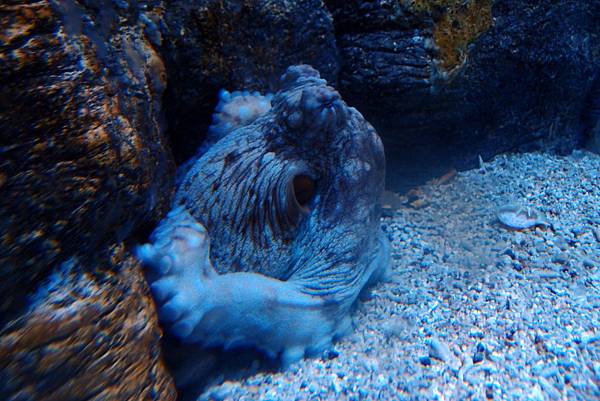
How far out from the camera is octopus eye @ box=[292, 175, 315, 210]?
8.68 feet

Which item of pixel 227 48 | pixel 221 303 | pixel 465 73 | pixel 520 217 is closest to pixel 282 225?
pixel 221 303

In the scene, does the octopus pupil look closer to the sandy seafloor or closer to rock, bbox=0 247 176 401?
the sandy seafloor

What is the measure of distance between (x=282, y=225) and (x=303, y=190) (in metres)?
0.26

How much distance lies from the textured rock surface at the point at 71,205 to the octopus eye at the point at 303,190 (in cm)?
99

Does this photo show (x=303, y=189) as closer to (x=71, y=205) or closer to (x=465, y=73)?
(x=71, y=205)

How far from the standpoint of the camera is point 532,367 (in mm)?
2076

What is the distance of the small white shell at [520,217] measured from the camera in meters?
3.48

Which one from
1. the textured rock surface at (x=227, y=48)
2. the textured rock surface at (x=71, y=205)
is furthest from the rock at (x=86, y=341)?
the textured rock surface at (x=227, y=48)

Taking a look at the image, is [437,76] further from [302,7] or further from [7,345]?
[7,345]

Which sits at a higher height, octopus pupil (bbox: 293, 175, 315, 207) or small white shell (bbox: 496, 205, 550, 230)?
octopus pupil (bbox: 293, 175, 315, 207)

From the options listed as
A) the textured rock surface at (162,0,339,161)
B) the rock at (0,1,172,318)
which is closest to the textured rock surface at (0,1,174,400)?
the rock at (0,1,172,318)

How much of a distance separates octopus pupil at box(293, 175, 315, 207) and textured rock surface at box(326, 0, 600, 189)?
50.8 inches

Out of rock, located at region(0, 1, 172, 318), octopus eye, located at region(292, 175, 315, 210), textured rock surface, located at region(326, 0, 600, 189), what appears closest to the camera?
rock, located at region(0, 1, 172, 318)

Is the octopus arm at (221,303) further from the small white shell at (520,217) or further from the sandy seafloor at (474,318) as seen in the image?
the small white shell at (520,217)
